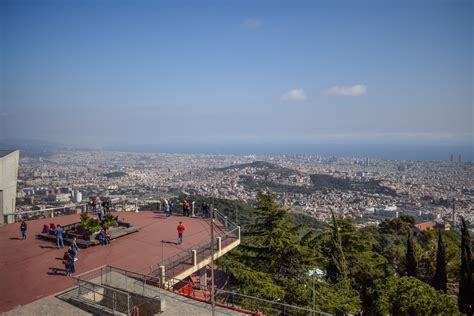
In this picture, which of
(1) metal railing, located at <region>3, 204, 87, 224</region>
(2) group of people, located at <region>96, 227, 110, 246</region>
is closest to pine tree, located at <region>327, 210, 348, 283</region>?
(2) group of people, located at <region>96, 227, 110, 246</region>

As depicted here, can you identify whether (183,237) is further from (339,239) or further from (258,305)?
(339,239)

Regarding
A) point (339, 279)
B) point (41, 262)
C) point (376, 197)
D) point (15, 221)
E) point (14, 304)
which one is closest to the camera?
point (14, 304)

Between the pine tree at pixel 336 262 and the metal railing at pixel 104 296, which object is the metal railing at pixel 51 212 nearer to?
the metal railing at pixel 104 296

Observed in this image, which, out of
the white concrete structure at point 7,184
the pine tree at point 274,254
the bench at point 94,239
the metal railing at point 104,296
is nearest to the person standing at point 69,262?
the metal railing at point 104,296

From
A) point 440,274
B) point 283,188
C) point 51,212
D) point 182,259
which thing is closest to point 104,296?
point 182,259

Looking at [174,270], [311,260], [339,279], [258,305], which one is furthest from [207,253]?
[339,279]

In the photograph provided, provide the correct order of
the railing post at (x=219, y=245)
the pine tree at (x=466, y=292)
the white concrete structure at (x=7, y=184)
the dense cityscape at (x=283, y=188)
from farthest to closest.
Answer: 1. the dense cityscape at (x=283, y=188)
2. the pine tree at (x=466, y=292)
3. the white concrete structure at (x=7, y=184)
4. the railing post at (x=219, y=245)

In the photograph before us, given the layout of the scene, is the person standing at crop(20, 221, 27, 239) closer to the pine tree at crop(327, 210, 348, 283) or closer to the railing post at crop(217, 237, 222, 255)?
the railing post at crop(217, 237, 222, 255)
